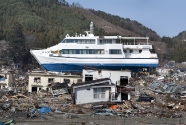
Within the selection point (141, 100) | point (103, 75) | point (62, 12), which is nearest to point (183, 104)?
point (141, 100)

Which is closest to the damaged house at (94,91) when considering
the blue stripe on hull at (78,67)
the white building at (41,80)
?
the white building at (41,80)

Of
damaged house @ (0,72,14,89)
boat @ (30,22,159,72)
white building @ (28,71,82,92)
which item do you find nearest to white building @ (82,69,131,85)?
white building @ (28,71,82,92)

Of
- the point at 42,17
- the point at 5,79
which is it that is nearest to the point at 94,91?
the point at 5,79

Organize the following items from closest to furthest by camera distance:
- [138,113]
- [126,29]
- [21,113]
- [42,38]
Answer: [21,113]
[138,113]
[42,38]
[126,29]

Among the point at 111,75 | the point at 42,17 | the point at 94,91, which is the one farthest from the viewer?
the point at 42,17

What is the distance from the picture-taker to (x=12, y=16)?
90812mm

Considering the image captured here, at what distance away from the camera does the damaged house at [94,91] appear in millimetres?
18547

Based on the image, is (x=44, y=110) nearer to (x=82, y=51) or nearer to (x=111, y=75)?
(x=111, y=75)

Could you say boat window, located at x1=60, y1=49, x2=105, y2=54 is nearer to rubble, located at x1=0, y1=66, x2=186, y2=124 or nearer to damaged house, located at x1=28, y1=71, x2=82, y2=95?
damaged house, located at x1=28, y1=71, x2=82, y2=95

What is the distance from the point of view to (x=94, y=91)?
740 inches

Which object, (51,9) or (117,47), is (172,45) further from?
(117,47)

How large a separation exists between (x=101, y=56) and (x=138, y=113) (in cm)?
Answer: 2038

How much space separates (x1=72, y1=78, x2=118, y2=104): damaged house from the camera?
1855 cm

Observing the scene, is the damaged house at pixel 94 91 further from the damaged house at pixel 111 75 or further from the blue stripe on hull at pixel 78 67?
the blue stripe on hull at pixel 78 67
